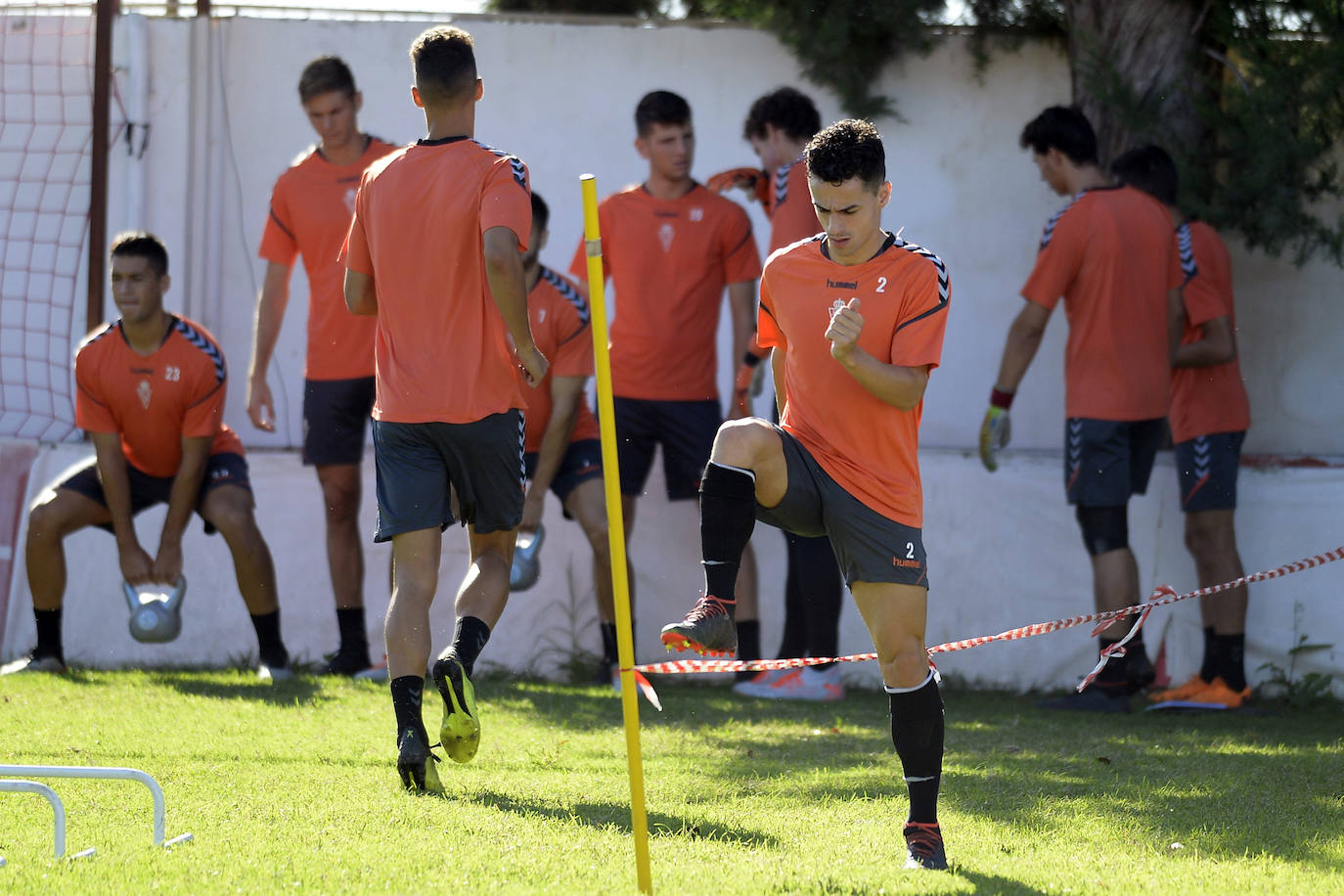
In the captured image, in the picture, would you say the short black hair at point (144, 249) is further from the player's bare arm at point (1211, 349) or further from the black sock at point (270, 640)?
the player's bare arm at point (1211, 349)

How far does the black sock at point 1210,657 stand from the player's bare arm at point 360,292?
3976mm

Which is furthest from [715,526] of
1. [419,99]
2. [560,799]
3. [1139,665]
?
[1139,665]

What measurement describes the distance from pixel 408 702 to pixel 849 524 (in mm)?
1441

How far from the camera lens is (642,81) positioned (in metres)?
8.94

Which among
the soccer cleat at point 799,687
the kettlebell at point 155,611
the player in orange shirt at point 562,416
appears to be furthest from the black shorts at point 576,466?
the kettlebell at point 155,611

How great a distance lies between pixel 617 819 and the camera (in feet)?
13.8

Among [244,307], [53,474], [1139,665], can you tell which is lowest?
[1139,665]

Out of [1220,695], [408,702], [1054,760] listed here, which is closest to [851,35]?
[1220,695]

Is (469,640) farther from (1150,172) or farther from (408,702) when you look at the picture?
(1150,172)

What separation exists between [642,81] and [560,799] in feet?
17.9

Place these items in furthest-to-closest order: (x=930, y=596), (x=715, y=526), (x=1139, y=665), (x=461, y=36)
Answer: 1. (x=930, y=596)
2. (x=1139, y=665)
3. (x=461, y=36)
4. (x=715, y=526)

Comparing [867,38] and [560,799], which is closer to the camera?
[560,799]

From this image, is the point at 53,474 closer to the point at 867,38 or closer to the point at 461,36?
the point at 461,36

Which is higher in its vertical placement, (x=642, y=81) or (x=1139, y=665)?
(x=642, y=81)
